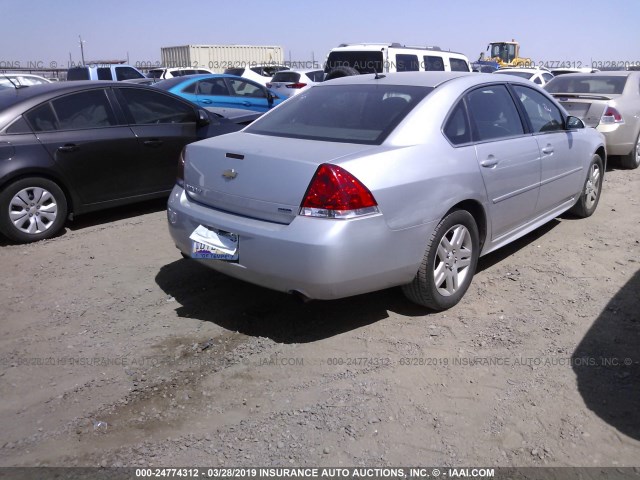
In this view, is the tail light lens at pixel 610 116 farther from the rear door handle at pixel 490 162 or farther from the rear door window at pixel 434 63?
the rear door handle at pixel 490 162

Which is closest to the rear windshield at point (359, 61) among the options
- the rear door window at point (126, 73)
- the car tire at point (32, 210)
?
the car tire at point (32, 210)

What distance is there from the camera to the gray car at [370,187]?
344 cm

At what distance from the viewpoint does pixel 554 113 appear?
5488 mm

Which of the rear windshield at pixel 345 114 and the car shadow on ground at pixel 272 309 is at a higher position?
the rear windshield at pixel 345 114

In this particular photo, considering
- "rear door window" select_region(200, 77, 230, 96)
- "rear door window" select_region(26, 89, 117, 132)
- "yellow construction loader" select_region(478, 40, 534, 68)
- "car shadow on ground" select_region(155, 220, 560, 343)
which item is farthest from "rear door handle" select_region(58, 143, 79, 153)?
"yellow construction loader" select_region(478, 40, 534, 68)

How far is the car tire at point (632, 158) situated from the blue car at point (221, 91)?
6580 millimetres

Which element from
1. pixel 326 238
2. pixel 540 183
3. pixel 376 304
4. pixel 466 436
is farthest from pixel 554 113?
pixel 466 436

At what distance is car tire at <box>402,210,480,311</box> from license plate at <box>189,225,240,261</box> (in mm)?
1172

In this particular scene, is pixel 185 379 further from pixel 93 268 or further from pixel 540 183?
pixel 540 183

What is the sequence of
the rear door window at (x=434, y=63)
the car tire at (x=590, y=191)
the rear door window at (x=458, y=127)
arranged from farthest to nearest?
the rear door window at (x=434, y=63), the car tire at (x=590, y=191), the rear door window at (x=458, y=127)

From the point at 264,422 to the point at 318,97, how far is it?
2603 mm

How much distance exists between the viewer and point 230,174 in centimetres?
380

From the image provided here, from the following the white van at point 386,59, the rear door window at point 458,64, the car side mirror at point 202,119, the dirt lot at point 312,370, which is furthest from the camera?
the rear door window at point 458,64

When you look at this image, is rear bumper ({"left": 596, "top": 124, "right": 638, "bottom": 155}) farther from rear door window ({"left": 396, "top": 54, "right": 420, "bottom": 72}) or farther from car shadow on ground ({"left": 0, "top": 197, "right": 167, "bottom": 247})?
car shadow on ground ({"left": 0, "top": 197, "right": 167, "bottom": 247})
